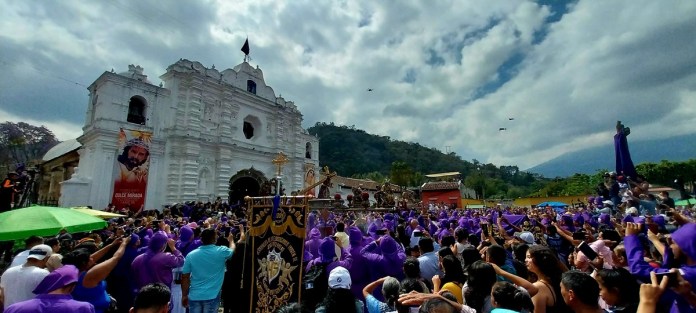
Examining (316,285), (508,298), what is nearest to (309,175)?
(316,285)

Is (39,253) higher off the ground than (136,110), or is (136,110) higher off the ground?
(136,110)

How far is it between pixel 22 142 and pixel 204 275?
39854mm

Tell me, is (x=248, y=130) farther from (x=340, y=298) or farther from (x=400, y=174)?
(x=400, y=174)

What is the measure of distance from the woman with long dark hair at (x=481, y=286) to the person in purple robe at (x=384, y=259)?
1590 mm

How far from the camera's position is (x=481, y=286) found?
2670mm

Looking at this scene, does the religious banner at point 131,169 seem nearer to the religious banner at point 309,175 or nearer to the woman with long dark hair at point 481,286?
the religious banner at point 309,175

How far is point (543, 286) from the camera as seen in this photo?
2.62m

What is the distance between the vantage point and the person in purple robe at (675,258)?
209 centimetres

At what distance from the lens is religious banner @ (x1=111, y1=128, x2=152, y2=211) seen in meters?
17.8

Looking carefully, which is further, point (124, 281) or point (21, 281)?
point (124, 281)

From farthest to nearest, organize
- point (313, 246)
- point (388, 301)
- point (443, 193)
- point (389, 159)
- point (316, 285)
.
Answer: point (389, 159)
point (443, 193)
point (313, 246)
point (316, 285)
point (388, 301)

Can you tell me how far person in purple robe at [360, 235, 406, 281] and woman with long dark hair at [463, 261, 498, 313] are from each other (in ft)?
5.22

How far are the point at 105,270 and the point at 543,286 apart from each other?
13.7ft

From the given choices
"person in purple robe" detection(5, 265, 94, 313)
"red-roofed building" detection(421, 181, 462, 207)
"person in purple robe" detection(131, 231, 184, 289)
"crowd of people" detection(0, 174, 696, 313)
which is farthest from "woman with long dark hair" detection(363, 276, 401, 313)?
"red-roofed building" detection(421, 181, 462, 207)
